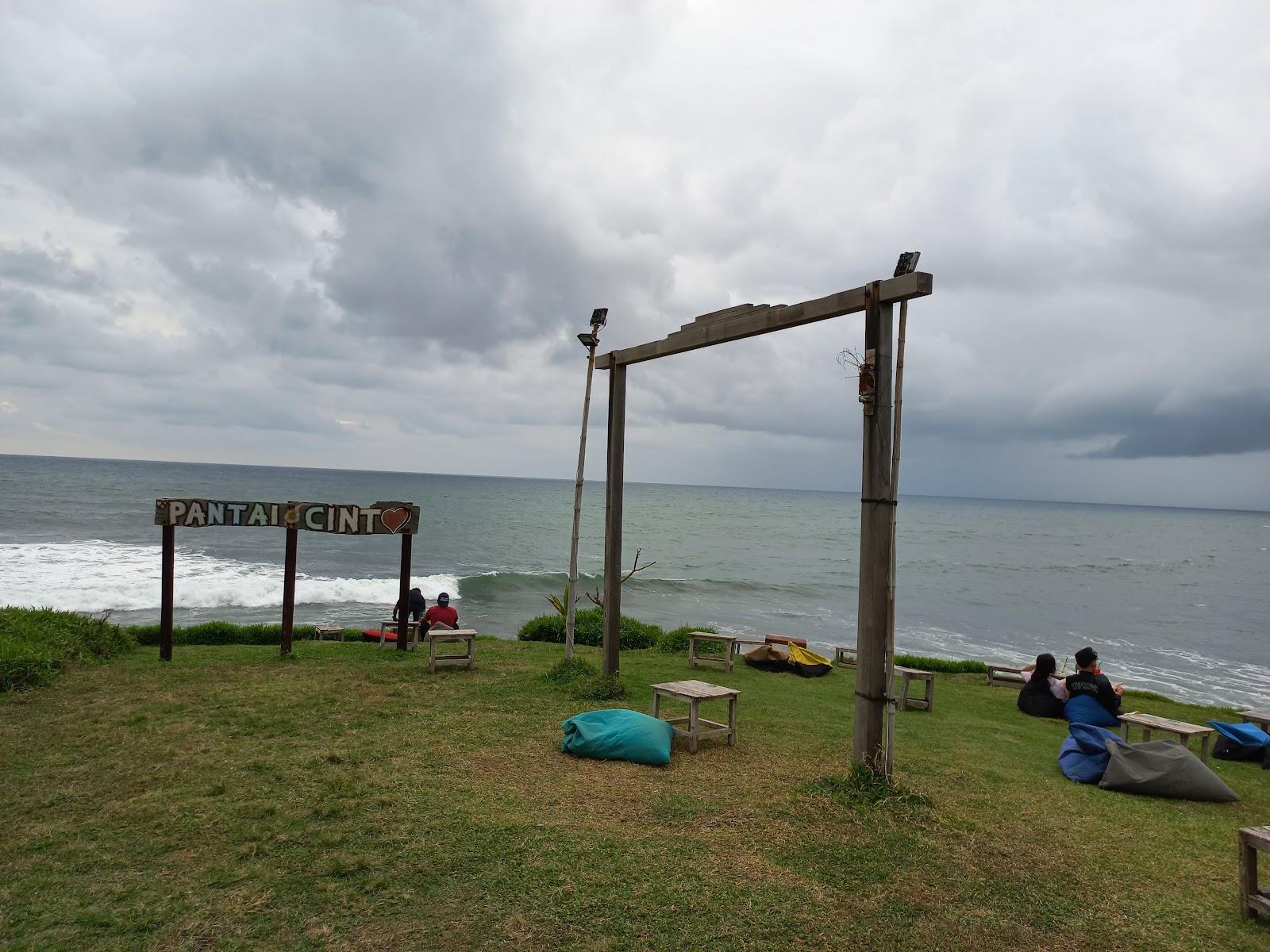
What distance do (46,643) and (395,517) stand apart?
14.5 ft

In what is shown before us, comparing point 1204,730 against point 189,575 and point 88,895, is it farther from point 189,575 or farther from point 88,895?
point 189,575

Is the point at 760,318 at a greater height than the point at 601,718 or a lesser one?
greater

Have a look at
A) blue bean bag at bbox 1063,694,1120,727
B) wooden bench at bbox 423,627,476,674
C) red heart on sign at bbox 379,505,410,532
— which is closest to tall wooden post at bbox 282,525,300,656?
red heart on sign at bbox 379,505,410,532

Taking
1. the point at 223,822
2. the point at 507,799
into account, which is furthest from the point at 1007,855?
the point at 223,822

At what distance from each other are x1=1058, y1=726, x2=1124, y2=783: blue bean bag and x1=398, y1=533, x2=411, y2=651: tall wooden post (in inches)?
336

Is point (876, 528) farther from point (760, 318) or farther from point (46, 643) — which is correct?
point (46, 643)

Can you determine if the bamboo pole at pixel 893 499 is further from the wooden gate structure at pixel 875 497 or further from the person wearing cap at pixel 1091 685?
the person wearing cap at pixel 1091 685

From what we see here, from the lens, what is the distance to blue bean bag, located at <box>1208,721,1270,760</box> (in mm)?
8047

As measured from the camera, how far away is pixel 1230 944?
390 cm

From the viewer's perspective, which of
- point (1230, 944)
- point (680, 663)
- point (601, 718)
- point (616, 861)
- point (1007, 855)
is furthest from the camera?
point (680, 663)

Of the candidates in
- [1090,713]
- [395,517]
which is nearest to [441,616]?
[395,517]

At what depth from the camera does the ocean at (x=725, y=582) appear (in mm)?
23172

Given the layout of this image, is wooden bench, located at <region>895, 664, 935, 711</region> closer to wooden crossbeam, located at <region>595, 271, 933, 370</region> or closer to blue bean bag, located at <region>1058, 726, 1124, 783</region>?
blue bean bag, located at <region>1058, 726, 1124, 783</region>

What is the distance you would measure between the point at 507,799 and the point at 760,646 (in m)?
7.28
